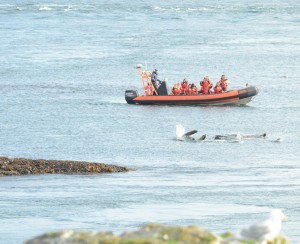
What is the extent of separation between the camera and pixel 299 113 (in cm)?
5844

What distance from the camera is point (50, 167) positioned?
37.8m

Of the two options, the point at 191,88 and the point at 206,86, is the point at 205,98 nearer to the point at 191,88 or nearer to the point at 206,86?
the point at 206,86

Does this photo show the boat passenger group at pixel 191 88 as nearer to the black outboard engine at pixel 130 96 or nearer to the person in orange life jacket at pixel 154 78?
the person in orange life jacket at pixel 154 78

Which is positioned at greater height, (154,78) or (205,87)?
(154,78)

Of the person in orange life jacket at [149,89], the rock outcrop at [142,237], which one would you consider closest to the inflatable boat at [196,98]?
the person in orange life jacket at [149,89]

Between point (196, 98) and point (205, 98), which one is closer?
point (196, 98)

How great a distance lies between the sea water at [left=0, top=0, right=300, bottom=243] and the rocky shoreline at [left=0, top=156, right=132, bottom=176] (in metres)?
0.60

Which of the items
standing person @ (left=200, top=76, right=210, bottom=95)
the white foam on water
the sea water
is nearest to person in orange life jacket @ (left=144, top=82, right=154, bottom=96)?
the sea water

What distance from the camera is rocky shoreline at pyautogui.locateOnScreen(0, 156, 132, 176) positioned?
37375 mm

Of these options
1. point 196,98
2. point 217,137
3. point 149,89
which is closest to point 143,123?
point 196,98

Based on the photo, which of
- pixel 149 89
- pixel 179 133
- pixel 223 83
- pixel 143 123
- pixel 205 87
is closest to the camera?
pixel 179 133

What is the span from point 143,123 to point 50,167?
18.1m

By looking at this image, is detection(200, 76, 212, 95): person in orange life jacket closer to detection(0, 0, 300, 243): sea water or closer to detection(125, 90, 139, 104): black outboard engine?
detection(0, 0, 300, 243): sea water

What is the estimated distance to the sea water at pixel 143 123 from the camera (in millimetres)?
31859
